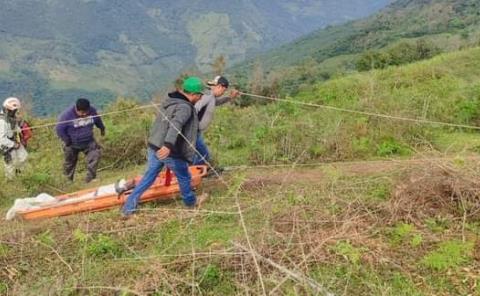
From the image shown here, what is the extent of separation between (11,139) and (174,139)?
3.80 m

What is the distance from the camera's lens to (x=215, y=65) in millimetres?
26109

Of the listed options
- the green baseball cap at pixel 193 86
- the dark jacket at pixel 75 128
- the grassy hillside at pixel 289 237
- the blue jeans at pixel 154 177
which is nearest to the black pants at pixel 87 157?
the dark jacket at pixel 75 128

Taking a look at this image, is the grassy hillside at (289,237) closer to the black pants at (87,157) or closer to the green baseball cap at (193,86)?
the black pants at (87,157)

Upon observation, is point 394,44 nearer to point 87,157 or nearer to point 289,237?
point 87,157

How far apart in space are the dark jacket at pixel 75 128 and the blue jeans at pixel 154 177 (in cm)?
249

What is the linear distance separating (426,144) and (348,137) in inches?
46.3

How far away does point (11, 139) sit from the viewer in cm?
927

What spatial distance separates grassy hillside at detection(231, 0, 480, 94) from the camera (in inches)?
1077

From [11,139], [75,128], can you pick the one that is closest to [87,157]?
[75,128]

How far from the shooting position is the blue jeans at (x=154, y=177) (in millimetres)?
6953

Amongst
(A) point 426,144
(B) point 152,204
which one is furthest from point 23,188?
(A) point 426,144

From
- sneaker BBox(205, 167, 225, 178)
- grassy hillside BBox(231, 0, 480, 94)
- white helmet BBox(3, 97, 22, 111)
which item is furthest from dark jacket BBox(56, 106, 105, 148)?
grassy hillside BBox(231, 0, 480, 94)

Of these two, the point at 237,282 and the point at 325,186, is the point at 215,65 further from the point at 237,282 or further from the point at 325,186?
the point at 237,282

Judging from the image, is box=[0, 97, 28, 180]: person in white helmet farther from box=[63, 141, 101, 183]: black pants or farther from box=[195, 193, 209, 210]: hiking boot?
box=[195, 193, 209, 210]: hiking boot
